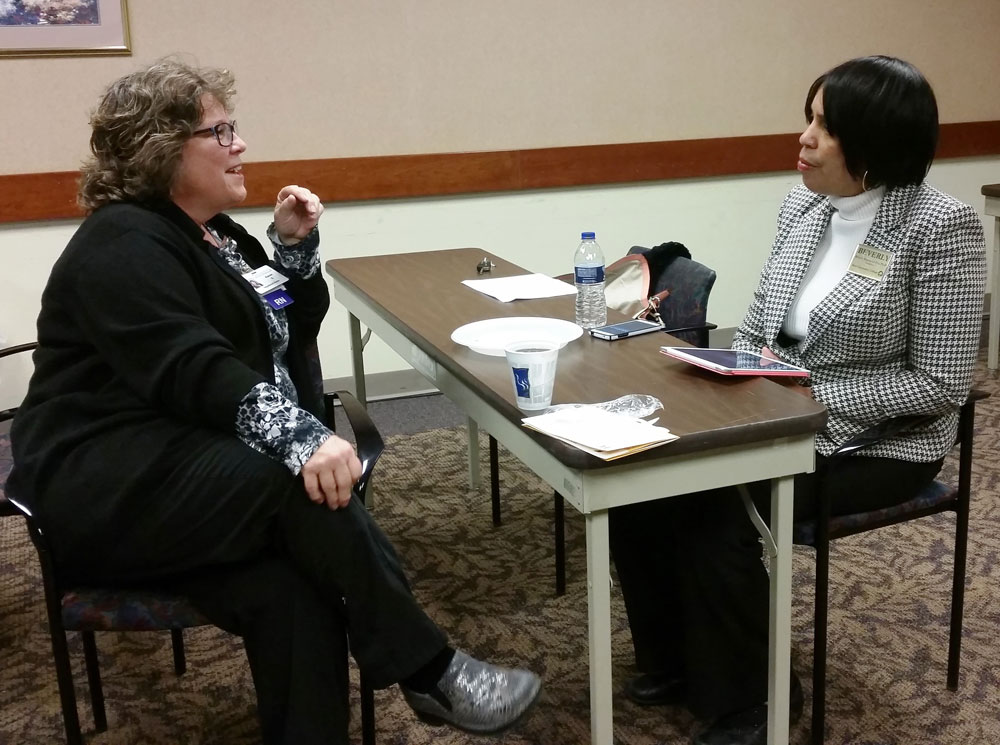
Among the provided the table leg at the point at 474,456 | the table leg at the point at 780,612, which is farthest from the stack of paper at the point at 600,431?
the table leg at the point at 474,456

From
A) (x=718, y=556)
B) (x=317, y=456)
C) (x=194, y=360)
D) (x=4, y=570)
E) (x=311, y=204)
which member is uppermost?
(x=311, y=204)

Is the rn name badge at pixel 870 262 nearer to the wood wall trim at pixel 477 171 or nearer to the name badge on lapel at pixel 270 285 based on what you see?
the name badge on lapel at pixel 270 285

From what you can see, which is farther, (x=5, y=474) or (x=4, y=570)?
(x=4, y=570)

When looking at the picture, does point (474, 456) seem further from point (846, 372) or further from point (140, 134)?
point (140, 134)

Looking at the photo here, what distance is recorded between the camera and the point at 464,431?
3.92 meters

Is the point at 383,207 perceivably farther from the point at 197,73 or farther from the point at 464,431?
the point at 197,73

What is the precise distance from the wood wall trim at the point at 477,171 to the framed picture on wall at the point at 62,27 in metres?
0.44

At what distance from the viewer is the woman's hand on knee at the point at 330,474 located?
1.64m

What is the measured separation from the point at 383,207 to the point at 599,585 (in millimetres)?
2786

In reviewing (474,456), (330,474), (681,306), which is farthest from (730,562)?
(474,456)

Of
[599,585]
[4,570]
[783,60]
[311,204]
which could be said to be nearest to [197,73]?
[311,204]

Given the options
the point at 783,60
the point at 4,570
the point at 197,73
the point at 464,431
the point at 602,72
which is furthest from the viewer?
the point at 783,60

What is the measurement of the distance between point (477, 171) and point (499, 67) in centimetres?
43

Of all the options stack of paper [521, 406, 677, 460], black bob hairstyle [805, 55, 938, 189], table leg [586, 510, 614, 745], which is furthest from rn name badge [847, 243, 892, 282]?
table leg [586, 510, 614, 745]
